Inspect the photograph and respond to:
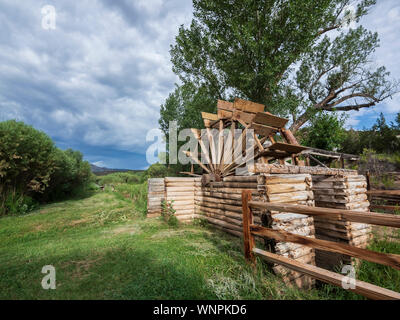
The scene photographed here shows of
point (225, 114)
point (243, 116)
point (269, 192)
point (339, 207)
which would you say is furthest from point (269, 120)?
point (269, 192)

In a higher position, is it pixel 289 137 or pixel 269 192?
pixel 289 137

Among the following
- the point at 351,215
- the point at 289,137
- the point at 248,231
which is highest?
the point at 289,137

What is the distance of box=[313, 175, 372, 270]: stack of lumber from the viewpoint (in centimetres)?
377

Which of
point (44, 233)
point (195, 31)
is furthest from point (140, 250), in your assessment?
point (195, 31)

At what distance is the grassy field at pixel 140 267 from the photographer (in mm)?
2311

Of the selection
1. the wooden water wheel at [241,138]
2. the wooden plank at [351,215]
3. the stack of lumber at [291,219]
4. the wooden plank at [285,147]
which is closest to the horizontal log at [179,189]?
the wooden water wheel at [241,138]

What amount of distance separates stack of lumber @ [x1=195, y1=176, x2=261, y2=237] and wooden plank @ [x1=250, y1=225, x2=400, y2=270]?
188cm

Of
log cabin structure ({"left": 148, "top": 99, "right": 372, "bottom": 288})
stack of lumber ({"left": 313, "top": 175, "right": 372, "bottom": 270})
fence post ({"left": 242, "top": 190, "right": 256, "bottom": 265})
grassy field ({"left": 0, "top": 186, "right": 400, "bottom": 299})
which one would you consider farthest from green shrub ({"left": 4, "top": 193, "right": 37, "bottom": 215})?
stack of lumber ({"left": 313, "top": 175, "right": 372, "bottom": 270})

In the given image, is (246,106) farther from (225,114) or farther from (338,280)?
(338,280)

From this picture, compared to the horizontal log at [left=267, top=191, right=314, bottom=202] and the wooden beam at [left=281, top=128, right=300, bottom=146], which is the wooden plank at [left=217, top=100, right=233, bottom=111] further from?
the horizontal log at [left=267, top=191, right=314, bottom=202]

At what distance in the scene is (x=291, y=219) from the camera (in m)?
3.00

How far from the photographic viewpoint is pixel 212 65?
1215 cm

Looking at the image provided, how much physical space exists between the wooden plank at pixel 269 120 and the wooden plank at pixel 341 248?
194 inches

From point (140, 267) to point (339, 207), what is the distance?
4.25m
